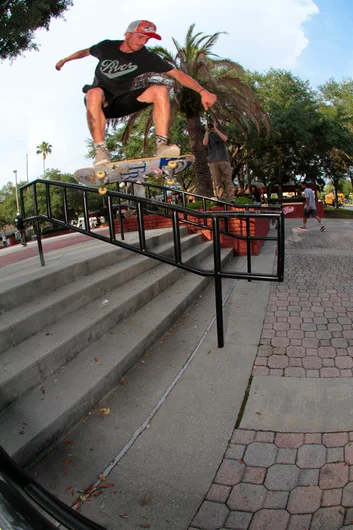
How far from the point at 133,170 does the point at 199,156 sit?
7.97m

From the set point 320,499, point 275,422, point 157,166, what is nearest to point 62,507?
point 320,499

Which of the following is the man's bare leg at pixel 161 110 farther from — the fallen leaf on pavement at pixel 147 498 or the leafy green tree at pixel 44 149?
the leafy green tree at pixel 44 149

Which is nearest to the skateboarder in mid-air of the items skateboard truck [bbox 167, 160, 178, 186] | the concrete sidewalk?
skateboard truck [bbox 167, 160, 178, 186]

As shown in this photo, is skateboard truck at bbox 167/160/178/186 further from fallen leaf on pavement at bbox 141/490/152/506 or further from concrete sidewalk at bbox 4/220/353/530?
fallen leaf on pavement at bbox 141/490/152/506

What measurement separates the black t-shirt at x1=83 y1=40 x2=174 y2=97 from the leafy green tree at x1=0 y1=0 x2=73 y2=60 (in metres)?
5.73

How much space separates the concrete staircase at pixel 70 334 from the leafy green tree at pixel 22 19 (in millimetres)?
6417

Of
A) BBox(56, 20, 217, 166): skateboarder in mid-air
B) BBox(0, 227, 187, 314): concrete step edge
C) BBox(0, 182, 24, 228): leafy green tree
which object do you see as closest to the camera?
BBox(0, 227, 187, 314): concrete step edge

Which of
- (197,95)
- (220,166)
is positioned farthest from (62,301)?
(197,95)

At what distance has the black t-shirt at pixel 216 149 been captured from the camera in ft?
26.6

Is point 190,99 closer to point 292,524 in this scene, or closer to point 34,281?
point 34,281

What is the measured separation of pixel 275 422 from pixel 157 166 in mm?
2892

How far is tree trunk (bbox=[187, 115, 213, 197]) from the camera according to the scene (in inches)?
426

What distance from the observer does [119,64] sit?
10.8ft

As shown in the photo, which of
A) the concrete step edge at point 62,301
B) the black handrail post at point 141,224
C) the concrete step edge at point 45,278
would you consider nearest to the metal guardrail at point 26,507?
the concrete step edge at point 62,301
